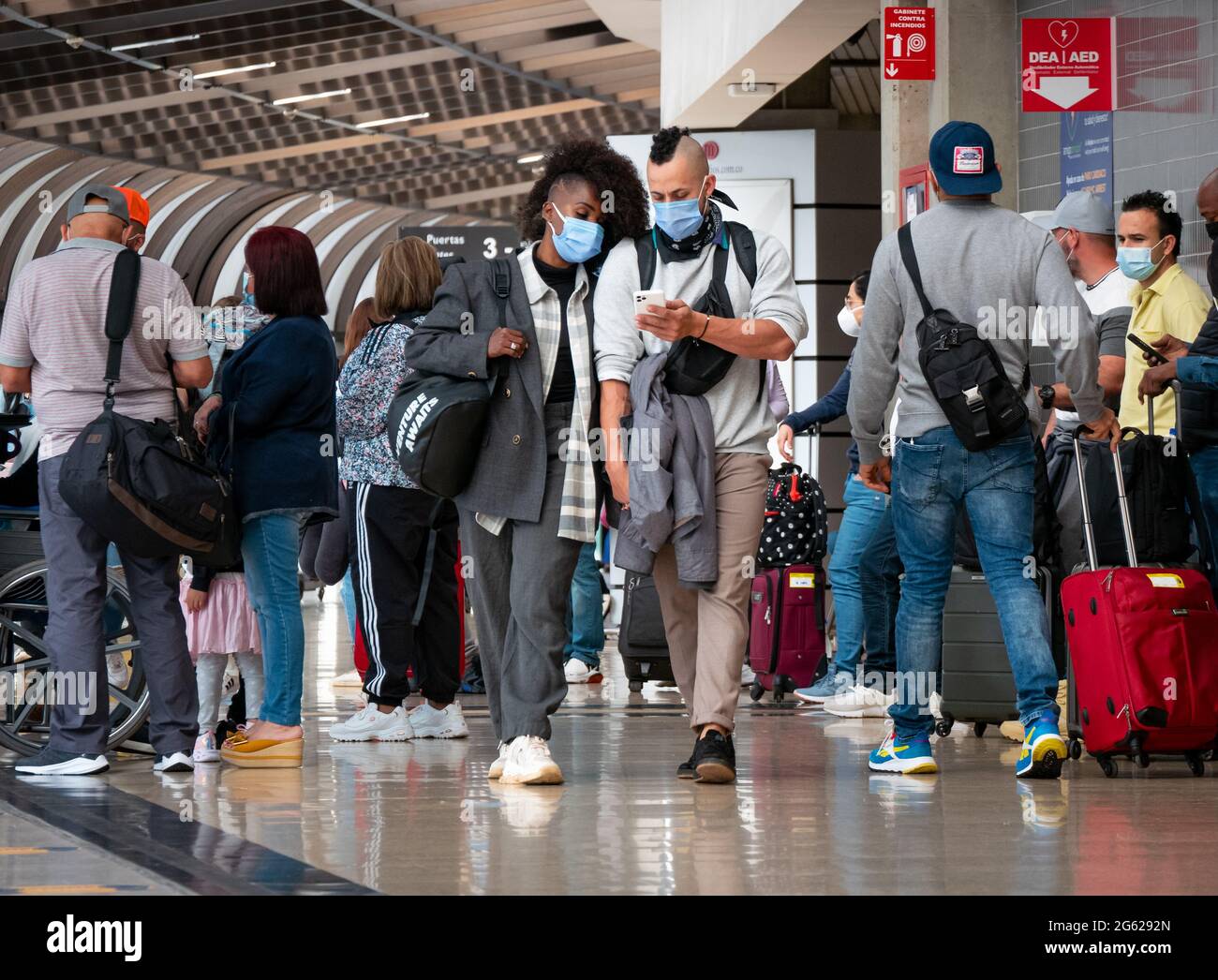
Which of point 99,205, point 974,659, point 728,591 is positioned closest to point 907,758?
point 728,591

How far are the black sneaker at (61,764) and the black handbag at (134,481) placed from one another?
60cm

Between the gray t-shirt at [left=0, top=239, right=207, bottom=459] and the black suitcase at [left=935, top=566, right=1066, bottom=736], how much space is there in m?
2.72

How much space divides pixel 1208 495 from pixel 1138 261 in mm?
869

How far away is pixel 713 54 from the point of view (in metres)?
13.0

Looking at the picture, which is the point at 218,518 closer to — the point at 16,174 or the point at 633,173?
the point at 633,173

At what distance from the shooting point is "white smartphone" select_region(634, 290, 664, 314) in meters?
5.00

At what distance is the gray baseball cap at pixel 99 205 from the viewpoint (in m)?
5.64

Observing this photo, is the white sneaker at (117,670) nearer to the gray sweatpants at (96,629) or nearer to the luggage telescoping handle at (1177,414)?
the gray sweatpants at (96,629)

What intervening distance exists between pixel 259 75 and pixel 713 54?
337 inches

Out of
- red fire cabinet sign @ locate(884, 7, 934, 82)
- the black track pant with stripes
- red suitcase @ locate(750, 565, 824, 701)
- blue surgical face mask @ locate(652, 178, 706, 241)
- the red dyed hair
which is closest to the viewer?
blue surgical face mask @ locate(652, 178, 706, 241)

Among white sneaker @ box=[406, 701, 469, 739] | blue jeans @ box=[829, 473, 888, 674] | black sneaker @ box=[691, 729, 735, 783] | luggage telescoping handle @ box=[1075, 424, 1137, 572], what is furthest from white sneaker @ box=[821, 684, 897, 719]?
black sneaker @ box=[691, 729, 735, 783]

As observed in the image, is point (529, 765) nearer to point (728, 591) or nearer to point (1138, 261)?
point (728, 591)

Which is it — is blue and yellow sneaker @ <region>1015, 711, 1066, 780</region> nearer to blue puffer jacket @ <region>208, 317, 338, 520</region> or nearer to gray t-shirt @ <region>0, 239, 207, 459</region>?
blue puffer jacket @ <region>208, 317, 338, 520</region>
